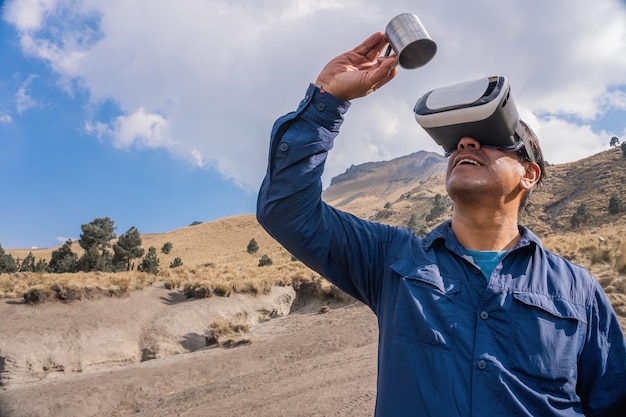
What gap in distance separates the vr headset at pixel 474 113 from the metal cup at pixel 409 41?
0.65 ft

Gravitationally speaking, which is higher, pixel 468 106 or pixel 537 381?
pixel 468 106

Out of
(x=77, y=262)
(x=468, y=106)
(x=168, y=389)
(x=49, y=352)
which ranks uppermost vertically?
(x=77, y=262)

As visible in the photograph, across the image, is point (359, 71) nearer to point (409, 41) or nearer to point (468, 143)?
point (409, 41)

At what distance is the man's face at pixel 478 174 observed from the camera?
2.00m

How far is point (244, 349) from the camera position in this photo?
38.7 feet

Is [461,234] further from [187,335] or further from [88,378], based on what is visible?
[187,335]

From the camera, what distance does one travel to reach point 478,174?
6.57ft

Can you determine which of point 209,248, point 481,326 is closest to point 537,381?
point 481,326

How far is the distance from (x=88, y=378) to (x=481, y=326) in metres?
11.5

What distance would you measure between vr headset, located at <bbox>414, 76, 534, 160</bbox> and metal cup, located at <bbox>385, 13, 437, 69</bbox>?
20cm

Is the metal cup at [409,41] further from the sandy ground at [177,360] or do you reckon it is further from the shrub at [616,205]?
the shrub at [616,205]

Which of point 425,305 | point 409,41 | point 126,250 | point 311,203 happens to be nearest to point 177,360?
point 311,203

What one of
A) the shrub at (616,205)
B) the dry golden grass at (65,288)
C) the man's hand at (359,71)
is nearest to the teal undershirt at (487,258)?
the man's hand at (359,71)

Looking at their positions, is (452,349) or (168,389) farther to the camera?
(168,389)
